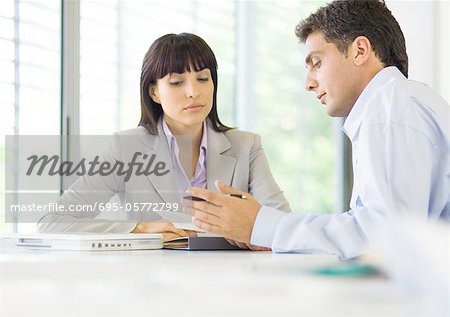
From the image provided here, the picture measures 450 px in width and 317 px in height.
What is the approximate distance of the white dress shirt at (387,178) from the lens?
5.36 feet

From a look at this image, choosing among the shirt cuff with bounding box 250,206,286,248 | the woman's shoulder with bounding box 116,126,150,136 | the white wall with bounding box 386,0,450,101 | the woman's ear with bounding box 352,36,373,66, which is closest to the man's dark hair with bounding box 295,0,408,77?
the woman's ear with bounding box 352,36,373,66

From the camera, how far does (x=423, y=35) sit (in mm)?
4059

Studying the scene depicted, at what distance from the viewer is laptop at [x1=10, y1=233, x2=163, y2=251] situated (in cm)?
170

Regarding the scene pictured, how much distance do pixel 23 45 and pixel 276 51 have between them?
2392 millimetres

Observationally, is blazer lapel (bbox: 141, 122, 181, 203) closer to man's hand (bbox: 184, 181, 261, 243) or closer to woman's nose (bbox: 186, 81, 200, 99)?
woman's nose (bbox: 186, 81, 200, 99)

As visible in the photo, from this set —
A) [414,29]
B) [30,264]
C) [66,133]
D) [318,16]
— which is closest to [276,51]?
[414,29]

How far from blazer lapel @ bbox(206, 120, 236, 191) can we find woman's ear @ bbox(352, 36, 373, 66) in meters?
0.73

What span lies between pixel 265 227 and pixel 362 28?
27.1 inches

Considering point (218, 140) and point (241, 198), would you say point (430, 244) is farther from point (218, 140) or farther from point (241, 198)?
point (218, 140)

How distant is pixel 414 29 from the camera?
406 centimetres

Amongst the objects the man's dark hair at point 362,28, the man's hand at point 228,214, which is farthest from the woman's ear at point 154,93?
the man's hand at point 228,214

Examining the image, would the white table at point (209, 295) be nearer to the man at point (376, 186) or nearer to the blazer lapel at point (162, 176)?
the man at point (376, 186)

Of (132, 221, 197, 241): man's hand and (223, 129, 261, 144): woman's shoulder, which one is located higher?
(223, 129, 261, 144): woman's shoulder

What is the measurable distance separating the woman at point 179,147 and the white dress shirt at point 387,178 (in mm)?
867
